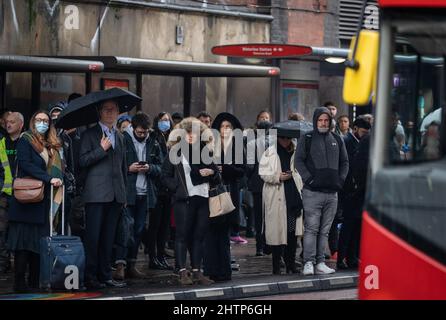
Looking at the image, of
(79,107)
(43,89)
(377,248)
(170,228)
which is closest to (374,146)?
(377,248)

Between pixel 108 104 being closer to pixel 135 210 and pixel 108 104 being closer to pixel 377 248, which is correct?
pixel 135 210

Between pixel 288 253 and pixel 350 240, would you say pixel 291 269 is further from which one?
pixel 350 240

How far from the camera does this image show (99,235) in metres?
14.6

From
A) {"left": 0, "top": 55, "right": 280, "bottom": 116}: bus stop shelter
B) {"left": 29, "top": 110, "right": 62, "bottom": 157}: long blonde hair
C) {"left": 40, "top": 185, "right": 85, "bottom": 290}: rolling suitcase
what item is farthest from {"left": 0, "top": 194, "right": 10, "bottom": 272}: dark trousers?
{"left": 0, "top": 55, "right": 280, "bottom": 116}: bus stop shelter

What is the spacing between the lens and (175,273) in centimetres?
1566

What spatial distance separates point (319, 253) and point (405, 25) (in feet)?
28.3

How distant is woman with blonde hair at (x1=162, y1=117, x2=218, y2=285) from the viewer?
49.4 ft

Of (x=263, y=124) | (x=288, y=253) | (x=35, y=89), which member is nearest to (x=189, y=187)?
(x=288, y=253)

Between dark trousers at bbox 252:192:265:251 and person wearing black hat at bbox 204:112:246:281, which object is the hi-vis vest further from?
dark trousers at bbox 252:192:265:251

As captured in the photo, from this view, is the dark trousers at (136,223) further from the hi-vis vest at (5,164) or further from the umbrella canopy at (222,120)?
the hi-vis vest at (5,164)

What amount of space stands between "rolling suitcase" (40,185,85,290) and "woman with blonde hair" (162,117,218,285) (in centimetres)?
146

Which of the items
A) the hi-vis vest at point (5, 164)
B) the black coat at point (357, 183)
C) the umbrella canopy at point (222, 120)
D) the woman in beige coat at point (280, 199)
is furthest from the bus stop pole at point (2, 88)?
the black coat at point (357, 183)

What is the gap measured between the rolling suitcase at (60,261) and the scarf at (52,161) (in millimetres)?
113
